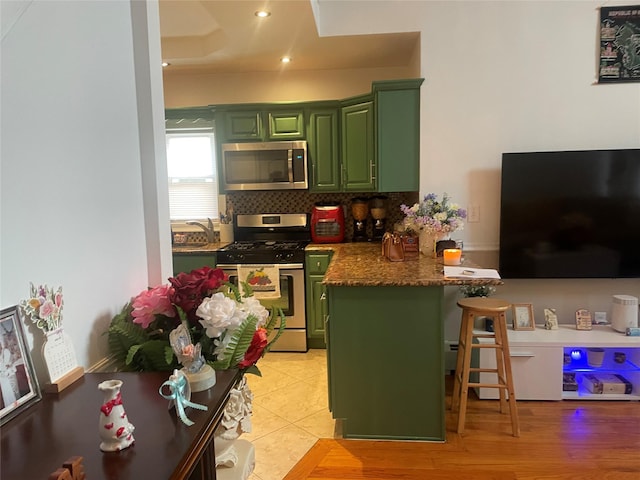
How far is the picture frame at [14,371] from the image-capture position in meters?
0.94

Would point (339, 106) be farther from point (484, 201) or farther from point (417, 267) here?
point (417, 267)

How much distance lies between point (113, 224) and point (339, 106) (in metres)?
2.91

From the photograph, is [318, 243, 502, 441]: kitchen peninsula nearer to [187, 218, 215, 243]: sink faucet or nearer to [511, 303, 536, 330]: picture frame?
[511, 303, 536, 330]: picture frame

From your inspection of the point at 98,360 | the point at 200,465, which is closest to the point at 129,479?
the point at 200,465

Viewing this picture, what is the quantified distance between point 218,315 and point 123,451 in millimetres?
428

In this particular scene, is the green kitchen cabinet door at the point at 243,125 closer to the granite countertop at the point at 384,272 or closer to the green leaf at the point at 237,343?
the granite countertop at the point at 384,272

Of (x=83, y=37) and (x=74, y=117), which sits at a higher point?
(x=83, y=37)

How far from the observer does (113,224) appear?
145 cm

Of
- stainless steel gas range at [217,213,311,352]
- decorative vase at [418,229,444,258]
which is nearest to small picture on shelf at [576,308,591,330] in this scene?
decorative vase at [418,229,444,258]

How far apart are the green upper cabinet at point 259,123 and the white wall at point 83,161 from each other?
2476 mm

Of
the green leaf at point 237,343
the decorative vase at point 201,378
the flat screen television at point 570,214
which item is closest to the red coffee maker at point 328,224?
the flat screen television at point 570,214

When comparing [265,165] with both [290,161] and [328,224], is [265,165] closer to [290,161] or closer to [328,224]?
[290,161]

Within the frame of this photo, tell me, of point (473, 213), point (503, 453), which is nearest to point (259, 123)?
point (473, 213)

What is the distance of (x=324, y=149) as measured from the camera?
4090 millimetres
